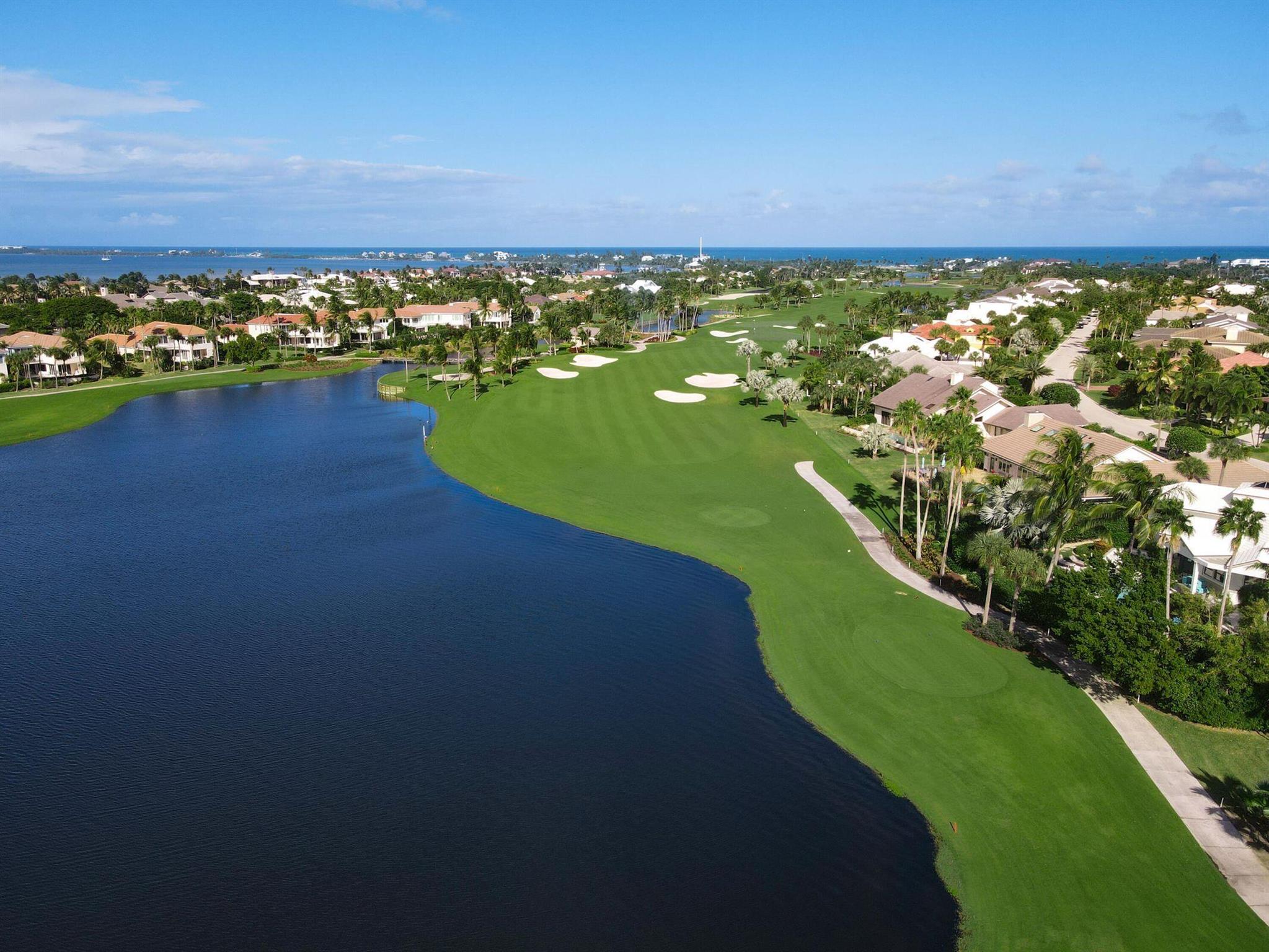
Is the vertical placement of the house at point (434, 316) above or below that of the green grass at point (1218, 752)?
above

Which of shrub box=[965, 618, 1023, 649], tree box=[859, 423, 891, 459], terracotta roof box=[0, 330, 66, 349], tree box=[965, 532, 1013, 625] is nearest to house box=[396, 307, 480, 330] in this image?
terracotta roof box=[0, 330, 66, 349]

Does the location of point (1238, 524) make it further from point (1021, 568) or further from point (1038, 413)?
point (1038, 413)

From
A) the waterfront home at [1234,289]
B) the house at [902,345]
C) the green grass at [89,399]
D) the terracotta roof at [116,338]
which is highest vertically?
the waterfront home at [1234,289]

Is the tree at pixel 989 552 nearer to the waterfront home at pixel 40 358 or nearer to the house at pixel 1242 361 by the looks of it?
the house at pixel 1242 361

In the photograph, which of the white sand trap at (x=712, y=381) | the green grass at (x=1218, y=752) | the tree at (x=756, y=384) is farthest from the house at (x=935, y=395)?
the green grass at (x=1218, y=752)

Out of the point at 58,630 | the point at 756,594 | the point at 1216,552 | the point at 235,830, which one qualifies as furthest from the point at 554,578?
the point at 1216,552

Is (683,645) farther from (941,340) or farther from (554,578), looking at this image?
(941,340)
